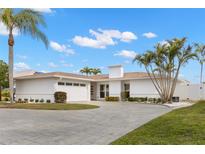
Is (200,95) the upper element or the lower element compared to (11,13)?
lower

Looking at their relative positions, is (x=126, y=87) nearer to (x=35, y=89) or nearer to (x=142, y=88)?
(x=142, y=88)

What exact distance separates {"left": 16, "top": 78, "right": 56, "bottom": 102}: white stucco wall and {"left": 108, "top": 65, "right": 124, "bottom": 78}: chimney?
8.06m

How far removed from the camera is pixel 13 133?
23.7ft

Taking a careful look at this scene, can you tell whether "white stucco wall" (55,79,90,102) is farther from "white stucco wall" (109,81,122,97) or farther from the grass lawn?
the grass lawn

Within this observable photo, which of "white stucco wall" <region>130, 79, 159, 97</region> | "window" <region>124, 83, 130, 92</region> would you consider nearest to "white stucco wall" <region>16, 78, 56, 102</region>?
"window" <region>124, 83, 130, 92</region>

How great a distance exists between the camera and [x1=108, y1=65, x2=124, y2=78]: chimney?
91.4ft

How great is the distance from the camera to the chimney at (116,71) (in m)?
27.9

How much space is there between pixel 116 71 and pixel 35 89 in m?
9.79

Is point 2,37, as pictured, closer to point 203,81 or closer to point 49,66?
point 49,66

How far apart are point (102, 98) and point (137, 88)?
5.55 metres

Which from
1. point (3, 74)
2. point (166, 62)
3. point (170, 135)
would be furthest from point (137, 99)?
point (170, 135)

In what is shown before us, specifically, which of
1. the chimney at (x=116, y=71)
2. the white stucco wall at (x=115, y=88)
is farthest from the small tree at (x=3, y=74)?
the white stucco wall at (x=115, y=88)

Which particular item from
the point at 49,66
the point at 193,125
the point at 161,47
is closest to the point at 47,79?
the point at 49,66

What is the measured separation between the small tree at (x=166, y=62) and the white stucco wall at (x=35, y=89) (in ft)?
29.6
